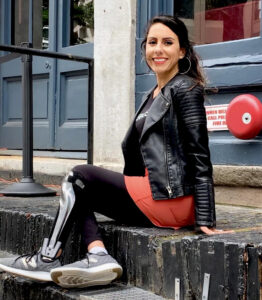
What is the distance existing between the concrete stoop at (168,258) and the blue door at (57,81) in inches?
81.9

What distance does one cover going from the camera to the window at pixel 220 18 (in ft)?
14.8

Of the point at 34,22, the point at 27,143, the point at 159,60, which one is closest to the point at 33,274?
the point at 159,60

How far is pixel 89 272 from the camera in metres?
2.99

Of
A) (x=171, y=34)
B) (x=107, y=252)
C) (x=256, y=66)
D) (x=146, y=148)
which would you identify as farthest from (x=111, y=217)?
(x=256, y=66)

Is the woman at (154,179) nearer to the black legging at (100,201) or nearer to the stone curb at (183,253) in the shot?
the black legging at (100,201)

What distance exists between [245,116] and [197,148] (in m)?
1.13

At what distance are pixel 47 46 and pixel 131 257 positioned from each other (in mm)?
3747

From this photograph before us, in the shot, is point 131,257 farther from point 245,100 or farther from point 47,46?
point 47,46

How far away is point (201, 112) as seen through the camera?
308 centimetres

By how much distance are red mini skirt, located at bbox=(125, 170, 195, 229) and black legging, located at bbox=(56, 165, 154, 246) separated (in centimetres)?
4

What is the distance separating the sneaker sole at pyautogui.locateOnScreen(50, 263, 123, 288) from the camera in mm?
2980

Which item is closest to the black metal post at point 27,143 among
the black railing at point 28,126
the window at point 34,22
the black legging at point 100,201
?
the black railing at point 28,126

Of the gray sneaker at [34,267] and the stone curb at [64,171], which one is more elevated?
the stone curb at [64,171]

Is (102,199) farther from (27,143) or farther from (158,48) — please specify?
(27,143)
